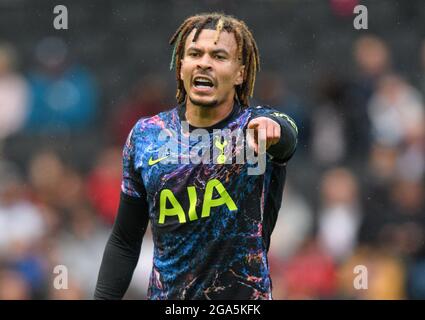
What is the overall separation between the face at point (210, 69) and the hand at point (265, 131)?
0.38 meters

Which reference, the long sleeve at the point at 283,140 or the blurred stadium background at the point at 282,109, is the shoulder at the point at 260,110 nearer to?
the long sleeve at the point at 283,140

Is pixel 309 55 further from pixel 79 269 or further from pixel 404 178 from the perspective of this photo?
pixel 79 269

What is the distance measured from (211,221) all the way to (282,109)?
5000mm

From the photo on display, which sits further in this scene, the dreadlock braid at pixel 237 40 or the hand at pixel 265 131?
the dreadlock braid at pixel 237 40

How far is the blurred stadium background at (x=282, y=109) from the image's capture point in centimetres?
845

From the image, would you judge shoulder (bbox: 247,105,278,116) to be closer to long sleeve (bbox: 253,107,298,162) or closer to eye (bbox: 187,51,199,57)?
long sleeve (bbox: 253,107,298,162)

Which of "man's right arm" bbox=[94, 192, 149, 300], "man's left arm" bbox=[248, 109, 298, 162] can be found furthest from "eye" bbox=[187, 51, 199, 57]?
"man's right arm" bbox=[94, 192, 149, 300]

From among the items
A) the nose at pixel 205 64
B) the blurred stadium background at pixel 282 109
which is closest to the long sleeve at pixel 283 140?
the nose at pixel 205 64

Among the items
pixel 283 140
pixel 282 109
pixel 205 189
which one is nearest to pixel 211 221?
pixel 205 189

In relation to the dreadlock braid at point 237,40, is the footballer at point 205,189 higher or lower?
lower

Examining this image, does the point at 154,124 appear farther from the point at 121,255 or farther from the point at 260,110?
the point at 121,255

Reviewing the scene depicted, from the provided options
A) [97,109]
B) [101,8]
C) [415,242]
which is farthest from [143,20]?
[415,242]

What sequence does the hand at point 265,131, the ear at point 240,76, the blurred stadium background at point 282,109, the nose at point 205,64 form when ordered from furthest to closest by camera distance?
the blurred stadium background at point 282,109
the ear at point 240,76
the nose at point 205,64
the hand at point 265,131

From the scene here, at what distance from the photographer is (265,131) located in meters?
4.23
